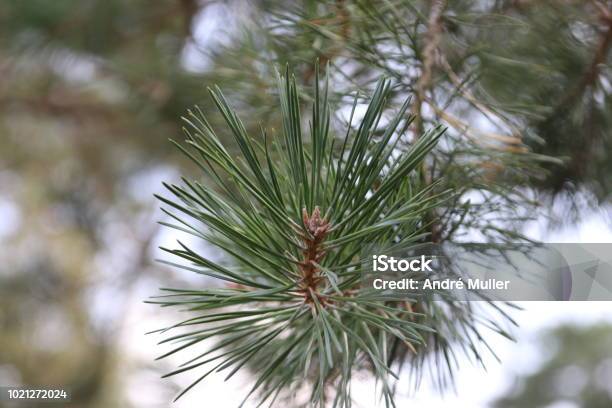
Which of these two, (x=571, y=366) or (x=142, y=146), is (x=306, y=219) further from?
(x=571, y=366)

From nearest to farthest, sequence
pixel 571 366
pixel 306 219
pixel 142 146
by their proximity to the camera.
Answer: pixel 306 219 < pixel 142 146 < pixel 571 366

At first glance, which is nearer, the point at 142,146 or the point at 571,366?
the point at 142,146

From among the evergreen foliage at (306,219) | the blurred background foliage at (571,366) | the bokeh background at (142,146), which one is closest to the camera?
the evergreen foliage at (306,219)

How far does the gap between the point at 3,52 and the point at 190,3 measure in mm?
397

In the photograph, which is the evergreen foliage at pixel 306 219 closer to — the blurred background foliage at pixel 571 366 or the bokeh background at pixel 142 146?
the bokeh background at pixel 142 146

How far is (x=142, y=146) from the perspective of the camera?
1246mm

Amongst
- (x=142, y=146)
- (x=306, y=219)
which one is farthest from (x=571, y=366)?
(x=306, y=219)

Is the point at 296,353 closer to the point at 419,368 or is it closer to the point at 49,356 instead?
the point at 419,368

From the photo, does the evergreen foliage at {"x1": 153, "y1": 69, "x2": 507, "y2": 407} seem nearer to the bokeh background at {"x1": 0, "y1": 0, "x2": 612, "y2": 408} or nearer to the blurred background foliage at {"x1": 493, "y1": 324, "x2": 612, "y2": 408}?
the bokeh background at {"x1": 0, "y1": 0, "x2": 612, "y2": 408}

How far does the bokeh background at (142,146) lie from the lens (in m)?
0.50

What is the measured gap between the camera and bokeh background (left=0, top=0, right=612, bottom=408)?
495mm

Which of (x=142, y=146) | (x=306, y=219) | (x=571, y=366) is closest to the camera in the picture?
(x=306, y=219)

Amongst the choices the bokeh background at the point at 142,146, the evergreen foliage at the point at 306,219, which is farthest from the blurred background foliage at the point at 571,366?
the evergreen foliage at the point at 306,219

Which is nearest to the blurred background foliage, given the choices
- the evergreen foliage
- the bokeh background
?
the bokeh background
